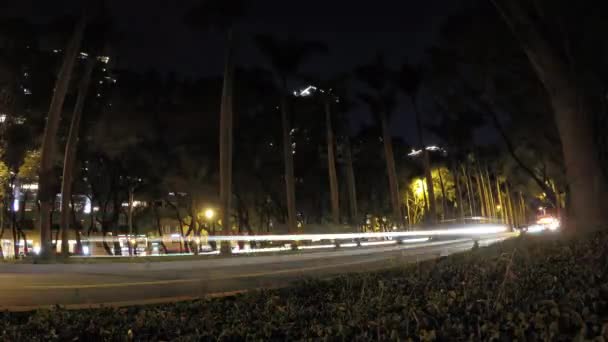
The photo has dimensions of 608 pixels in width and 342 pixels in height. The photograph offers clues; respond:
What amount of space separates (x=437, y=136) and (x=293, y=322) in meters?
49.9

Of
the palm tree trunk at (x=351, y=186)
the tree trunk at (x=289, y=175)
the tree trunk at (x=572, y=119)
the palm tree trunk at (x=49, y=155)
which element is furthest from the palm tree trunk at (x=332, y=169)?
the tree trunk at (x=572, y=119)

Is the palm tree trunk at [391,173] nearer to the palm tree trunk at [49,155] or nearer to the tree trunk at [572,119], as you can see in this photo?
the palm tree trunk at [49,155]

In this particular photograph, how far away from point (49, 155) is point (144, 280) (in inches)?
510

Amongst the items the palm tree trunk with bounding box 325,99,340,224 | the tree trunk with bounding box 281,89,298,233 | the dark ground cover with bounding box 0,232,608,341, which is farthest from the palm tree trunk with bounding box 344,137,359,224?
the dark ground cover with bounding box 0,232,608,341

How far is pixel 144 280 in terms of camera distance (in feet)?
47.6

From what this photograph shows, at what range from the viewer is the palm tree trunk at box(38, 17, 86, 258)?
23938 millimetres

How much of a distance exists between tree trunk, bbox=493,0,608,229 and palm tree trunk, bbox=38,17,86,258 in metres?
20.9

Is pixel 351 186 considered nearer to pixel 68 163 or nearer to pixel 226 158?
pixel 226 158

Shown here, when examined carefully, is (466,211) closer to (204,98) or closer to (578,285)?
(204,98)

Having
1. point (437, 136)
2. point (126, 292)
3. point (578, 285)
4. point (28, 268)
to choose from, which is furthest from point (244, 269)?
point (437, 136)

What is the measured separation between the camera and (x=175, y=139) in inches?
1542

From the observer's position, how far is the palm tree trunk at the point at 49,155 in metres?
23.9

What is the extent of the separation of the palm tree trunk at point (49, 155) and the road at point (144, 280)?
4896mm

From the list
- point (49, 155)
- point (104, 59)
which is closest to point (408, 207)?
point (104, 59)
